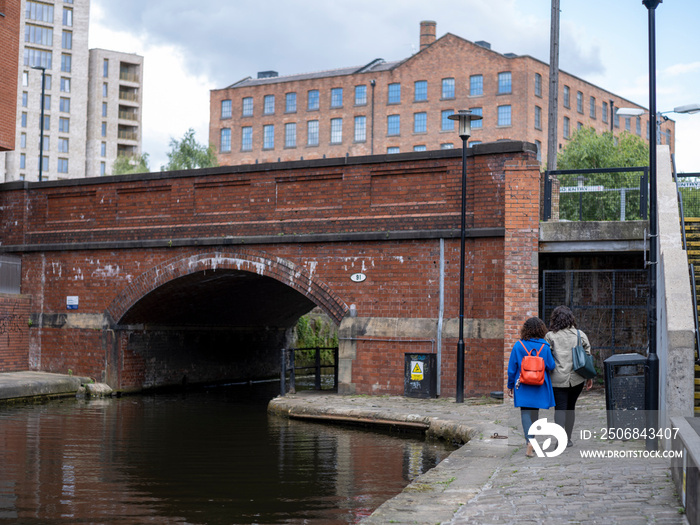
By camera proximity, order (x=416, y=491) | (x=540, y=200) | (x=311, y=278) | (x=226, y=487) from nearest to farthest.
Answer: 1. (x=416, y=491)
2. (x=226, y=487)
3. (x=540, y=200)
4. (x=311, y=278)

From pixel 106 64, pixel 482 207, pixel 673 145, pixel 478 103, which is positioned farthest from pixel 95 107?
pixel 482 207

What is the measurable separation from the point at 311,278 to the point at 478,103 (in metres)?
36.6

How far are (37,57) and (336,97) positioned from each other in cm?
3325

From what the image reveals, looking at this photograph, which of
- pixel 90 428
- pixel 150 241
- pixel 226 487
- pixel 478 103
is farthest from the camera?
pixel 478 103

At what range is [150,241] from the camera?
701 inches

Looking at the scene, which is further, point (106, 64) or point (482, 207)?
point (106, 64)

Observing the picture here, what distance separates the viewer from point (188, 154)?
50688mm

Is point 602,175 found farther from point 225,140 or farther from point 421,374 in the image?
point 225,140

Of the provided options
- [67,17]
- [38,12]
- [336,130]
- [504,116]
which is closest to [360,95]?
[336,130]

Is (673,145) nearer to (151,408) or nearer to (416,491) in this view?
(151,408)

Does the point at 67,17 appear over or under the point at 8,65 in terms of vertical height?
over

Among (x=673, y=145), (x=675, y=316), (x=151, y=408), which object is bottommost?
(x=151, y=408)

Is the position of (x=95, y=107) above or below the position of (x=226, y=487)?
above

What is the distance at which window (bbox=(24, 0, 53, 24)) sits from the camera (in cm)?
7400
